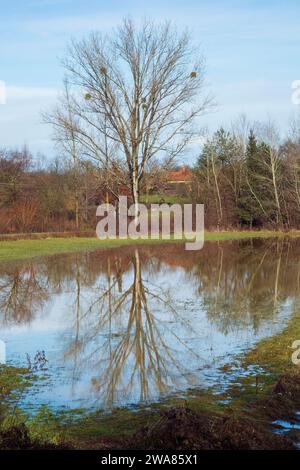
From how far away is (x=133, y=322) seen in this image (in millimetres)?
10281

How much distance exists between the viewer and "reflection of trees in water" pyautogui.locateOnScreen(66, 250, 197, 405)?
673 centimetres

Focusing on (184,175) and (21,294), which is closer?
(21,294)

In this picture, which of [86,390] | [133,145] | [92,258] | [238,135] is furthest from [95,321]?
Answer: [238,135]

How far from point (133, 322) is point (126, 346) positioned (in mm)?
1830

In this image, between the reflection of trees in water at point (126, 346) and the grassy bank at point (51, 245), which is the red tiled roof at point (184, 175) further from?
the reflection of trees in water at point (126, 346)

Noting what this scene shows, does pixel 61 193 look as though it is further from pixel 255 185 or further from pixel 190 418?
pixel 190 418

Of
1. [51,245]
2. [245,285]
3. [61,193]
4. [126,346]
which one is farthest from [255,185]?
[126,346]

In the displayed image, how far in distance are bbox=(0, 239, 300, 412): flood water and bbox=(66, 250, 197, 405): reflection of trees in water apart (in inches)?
0.6

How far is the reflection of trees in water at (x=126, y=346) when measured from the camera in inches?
265

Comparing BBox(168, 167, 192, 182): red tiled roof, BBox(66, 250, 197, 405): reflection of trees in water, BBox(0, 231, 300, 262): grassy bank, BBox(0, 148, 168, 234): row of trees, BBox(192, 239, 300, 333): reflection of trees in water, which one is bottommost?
BBox(66, 250, 197, 405): reflection of trees in water

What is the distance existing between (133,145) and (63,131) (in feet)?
14.2

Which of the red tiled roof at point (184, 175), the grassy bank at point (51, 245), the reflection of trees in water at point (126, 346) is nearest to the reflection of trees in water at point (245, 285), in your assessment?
the reflection of trees in water at point (126, 346)

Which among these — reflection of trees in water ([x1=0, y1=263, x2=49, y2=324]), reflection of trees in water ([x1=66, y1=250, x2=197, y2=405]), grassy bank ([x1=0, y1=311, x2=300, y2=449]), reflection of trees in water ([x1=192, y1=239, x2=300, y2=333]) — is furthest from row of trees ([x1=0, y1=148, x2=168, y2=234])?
grassy bank ([x1=0, y1=311, x2=300, y2=449])

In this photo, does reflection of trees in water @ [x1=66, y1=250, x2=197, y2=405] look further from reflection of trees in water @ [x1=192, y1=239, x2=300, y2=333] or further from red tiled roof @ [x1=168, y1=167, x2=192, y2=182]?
red tiled roof @ [x1=168, y1=167, x2=192, y2=182]
